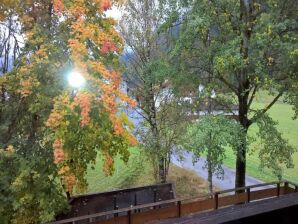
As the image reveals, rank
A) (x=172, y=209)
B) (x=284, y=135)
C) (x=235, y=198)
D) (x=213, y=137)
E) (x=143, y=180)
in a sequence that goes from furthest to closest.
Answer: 1. (x=284, y=135)
2. (x=143, y=180)
3. (x=213, y=137)
4. (x=235, y=198)
5. (x=172, y=209)

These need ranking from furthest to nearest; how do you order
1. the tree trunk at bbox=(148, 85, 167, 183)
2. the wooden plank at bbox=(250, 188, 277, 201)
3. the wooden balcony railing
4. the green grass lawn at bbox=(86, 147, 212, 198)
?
the green grass lawn at bbox=(86, 147, 212, 198), the tree trunk at bbox=(148, 85, 167, 183), the wooden plank at bbox=(250, 188, 277, 201), the wooden balcony railing

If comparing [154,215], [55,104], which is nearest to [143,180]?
[154,215]

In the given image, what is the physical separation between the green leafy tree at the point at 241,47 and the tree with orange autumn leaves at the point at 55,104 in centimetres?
329

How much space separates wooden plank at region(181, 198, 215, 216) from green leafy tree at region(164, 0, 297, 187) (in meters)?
1.95

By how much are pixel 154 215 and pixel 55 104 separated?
131 inches

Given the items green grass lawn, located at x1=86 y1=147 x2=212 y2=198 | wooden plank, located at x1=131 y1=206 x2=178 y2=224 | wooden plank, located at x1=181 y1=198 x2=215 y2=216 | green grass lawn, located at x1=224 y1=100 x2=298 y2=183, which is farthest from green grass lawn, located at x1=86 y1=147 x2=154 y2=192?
wooden plank, located at x1=131 y1=206 x2=178 y2=224

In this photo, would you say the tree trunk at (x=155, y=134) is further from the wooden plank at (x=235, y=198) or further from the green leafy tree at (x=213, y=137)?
the wooden plank at (x=235, y=198)

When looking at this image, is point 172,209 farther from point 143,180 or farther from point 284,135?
point 284,135

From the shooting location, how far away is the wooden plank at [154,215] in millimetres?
7281

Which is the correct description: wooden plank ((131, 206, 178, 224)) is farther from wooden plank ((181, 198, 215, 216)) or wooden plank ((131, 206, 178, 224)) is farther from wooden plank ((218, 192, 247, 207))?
wooden plank ((218, 192, 247, 207))

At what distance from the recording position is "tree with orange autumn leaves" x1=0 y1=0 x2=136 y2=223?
20.7ft

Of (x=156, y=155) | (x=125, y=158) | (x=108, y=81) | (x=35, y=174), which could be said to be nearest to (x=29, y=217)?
(x=35, y=174)

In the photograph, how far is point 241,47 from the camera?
10.0 m

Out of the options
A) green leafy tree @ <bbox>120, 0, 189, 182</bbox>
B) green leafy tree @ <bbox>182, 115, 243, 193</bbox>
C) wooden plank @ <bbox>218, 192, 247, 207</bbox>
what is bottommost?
wooden plank @ <bbox>218, 192, 247, 207</bbox>
